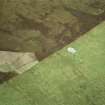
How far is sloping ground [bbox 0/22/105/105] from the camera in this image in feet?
4.95

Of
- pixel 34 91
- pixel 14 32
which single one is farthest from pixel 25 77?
pixel 14 32

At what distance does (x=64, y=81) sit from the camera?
1.61 meters

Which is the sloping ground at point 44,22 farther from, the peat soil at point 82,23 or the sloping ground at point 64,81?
the sloping ground at point 64,81

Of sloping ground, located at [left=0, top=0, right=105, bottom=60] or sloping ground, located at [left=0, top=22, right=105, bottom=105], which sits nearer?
sloping ground, located at [left=0, top=22, right=105, bottom=105]

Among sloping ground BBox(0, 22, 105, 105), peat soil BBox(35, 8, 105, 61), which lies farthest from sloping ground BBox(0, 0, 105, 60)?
sloping ground BBox(0, 22, 105, 105)

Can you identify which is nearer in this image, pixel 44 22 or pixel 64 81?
pixel 64 81

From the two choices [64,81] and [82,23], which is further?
[82,23]

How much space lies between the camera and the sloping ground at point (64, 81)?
151 centimetres

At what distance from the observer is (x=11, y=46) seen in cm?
183

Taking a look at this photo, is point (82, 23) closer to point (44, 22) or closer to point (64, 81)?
point (44, 22)

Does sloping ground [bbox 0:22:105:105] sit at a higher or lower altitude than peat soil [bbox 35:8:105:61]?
lower

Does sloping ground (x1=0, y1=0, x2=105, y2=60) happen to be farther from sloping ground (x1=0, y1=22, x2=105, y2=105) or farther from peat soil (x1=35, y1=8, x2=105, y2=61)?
sloping ground (x1=0, y1=22, x2=105, y2=105)

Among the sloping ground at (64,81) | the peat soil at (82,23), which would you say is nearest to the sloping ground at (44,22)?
the peat soil at (82,23)

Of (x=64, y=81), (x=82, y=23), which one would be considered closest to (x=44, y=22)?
(x=82, y=23)
